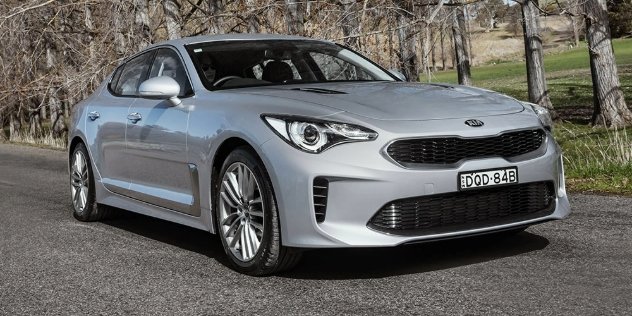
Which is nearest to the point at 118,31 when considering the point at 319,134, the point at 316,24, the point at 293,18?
the point at 293,18

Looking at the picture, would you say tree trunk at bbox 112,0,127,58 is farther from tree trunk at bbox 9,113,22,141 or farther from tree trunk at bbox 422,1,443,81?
tree trunk at bbox 9,113,22,141

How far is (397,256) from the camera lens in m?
6.70

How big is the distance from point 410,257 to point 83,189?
12.1 ft

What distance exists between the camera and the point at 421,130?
5770mm

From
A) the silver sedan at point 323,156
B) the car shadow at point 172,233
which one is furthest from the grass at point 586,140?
the car shadow at point 172,233

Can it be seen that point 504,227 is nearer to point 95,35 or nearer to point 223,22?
point 223,22

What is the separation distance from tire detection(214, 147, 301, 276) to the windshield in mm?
934

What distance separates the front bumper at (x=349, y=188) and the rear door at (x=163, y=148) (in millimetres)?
1198

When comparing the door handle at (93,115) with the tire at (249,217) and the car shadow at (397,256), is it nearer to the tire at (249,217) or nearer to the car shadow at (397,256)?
the car shadow at (397,256)

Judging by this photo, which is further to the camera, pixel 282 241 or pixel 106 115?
pixel 106 115

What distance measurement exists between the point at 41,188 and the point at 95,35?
11306mm

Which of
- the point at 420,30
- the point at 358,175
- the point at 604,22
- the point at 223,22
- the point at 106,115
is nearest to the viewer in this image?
the point at 358,175

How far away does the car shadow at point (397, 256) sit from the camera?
6223 mm

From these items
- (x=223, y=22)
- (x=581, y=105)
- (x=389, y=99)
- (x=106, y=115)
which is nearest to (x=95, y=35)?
(x=223, y=22)
